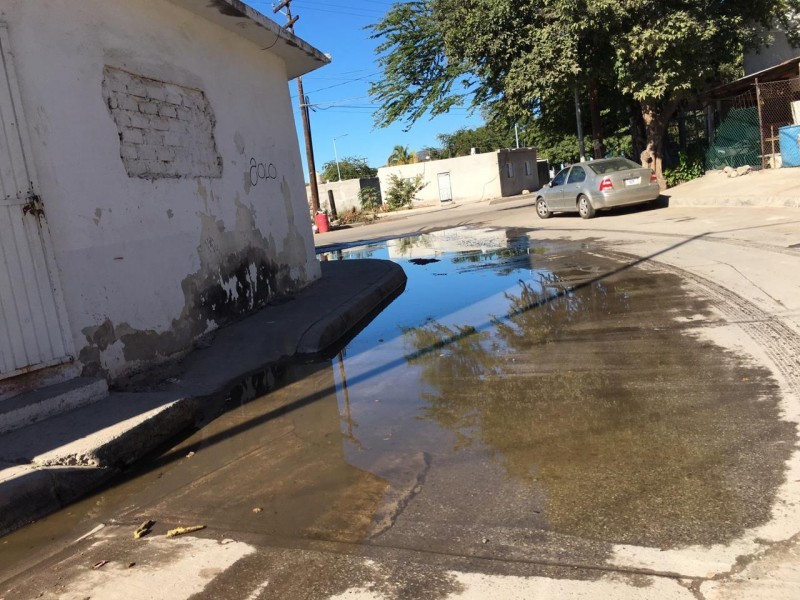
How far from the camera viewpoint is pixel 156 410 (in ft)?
16.4

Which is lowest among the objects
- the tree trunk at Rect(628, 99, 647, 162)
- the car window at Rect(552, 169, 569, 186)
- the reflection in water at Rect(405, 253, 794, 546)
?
the reflection in water at Rect(405, 253, 794, 546)

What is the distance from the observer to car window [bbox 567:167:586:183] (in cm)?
1800

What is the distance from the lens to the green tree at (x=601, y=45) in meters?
17.4

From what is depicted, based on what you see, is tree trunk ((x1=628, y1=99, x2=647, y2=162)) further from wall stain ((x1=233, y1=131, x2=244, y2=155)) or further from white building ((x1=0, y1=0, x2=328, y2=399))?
wall stain ((x1=233, y1=131, x2=244, y2=155))

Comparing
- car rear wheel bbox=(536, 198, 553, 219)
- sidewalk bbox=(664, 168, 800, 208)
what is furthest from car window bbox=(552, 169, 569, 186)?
sidewalk bbox=(664, 168, 800, 208)

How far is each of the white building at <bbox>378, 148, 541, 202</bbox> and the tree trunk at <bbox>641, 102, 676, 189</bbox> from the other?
23.4 m

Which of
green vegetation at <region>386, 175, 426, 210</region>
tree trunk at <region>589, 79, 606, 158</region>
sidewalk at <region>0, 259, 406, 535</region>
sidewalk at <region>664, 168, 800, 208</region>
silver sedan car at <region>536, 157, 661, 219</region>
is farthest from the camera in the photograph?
green vegetation at <region>386, 175, 426, 210</region>

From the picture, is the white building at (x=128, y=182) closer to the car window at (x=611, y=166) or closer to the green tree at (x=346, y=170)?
the car window at (x=611, y=166)

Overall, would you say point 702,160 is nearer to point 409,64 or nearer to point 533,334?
point 409,64

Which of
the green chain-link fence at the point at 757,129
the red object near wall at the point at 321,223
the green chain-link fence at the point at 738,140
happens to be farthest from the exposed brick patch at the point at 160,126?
the red object near wall at the point at 321,223

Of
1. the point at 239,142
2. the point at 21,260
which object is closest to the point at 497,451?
the point at 21,260

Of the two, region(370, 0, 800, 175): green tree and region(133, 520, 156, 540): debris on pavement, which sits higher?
region(370, 0, 800, 175): green tree

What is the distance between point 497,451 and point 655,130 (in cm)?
1939

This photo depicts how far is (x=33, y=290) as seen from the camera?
5.25 m
